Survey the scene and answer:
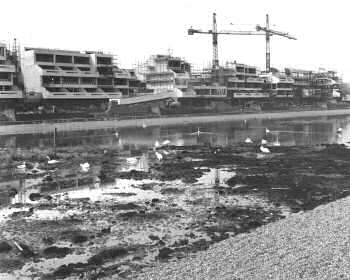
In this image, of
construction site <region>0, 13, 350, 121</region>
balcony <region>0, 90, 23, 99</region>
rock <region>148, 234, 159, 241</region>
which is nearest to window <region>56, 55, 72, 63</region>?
construction site <region>0, 13, 350, 121</region>

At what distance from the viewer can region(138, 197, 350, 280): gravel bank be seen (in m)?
10.2

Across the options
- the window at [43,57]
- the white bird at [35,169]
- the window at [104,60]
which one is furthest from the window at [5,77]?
the white bird at [35,169]

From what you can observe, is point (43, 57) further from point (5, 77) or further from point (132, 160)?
point (132, 160)

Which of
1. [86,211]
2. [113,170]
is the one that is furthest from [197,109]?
[86,211]

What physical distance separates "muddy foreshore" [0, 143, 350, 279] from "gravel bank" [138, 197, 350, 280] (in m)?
1.27

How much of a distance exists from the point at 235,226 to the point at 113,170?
14858mm

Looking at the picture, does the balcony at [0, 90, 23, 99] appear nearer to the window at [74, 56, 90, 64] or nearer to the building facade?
the building facade

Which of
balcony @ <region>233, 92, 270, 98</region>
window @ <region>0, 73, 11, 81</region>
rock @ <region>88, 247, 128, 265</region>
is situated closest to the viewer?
rock @ <region>88, 247, 128, 265</region>

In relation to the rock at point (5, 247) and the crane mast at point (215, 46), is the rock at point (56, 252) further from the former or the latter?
the crane mast at point (215, 46)

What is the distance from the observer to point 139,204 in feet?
64.3

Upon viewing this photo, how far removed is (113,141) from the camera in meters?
49.4

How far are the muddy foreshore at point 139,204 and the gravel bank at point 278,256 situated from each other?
127 centimetres

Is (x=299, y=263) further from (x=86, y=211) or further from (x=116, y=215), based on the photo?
(x=86, y=211)

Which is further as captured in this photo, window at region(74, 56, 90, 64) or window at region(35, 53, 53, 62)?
window at region(74, 56, 90, 64)
